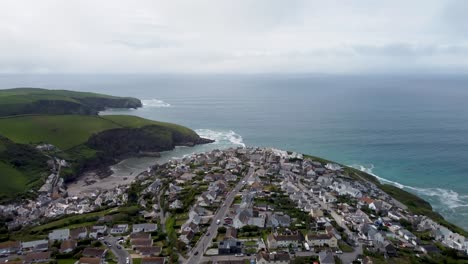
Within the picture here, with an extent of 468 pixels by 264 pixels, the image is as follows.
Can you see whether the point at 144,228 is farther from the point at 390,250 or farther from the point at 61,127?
the point at 61,127

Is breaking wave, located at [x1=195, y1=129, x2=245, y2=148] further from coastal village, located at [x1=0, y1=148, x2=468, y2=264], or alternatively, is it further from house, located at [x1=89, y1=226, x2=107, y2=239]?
house, located at [x1=89, y1=226, x2=107, y2=239]

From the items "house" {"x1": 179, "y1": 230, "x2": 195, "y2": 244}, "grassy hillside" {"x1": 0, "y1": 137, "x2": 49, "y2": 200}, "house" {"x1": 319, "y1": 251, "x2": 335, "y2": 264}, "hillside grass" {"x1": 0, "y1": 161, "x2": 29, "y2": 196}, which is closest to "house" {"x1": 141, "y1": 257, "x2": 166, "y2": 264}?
"house" {"x1": 179, "y1": 230, "x2": 195, "y2": 244}

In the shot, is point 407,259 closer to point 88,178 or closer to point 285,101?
point 88,178

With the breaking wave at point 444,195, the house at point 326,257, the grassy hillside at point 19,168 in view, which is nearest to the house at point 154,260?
the house at point 326,257

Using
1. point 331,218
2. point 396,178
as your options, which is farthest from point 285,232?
point 396,178

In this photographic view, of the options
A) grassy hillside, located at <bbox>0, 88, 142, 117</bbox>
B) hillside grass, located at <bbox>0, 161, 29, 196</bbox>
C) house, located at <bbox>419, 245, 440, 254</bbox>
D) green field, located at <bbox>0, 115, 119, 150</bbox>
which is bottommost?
hillside grass, located at <bbox>0, 161, 29, 196</bbox>

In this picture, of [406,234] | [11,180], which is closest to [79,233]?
[11,180]
